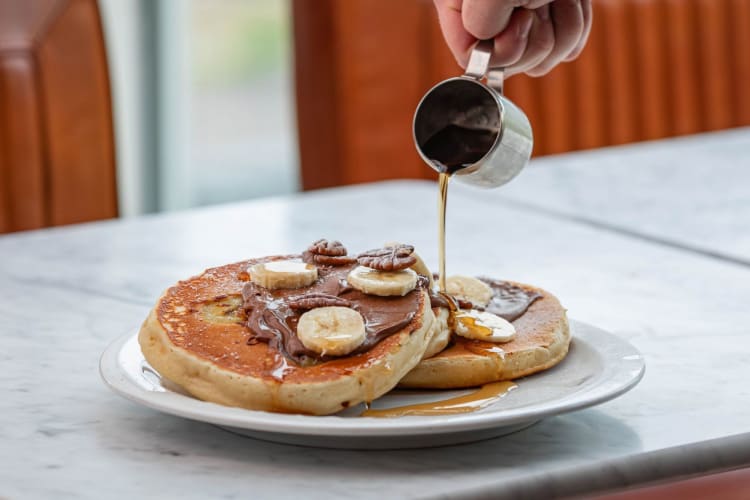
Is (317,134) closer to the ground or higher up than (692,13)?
closer to the ground

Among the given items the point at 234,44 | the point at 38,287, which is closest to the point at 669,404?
the point at 38,287

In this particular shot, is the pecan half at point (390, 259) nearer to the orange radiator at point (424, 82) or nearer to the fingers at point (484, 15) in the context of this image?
the fingers at point (484, 15)

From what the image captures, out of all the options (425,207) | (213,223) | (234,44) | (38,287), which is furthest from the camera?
(234,44)

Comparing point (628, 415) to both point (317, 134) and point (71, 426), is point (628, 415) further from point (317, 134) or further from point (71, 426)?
point (317, 134)

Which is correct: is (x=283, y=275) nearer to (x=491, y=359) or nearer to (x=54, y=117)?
(x=491, y=359)

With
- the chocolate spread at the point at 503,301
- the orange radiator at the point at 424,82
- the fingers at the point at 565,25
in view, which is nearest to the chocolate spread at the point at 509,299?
the chocolate spread at the point at 503,301

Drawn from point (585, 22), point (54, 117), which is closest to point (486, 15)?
point (585, 22)
